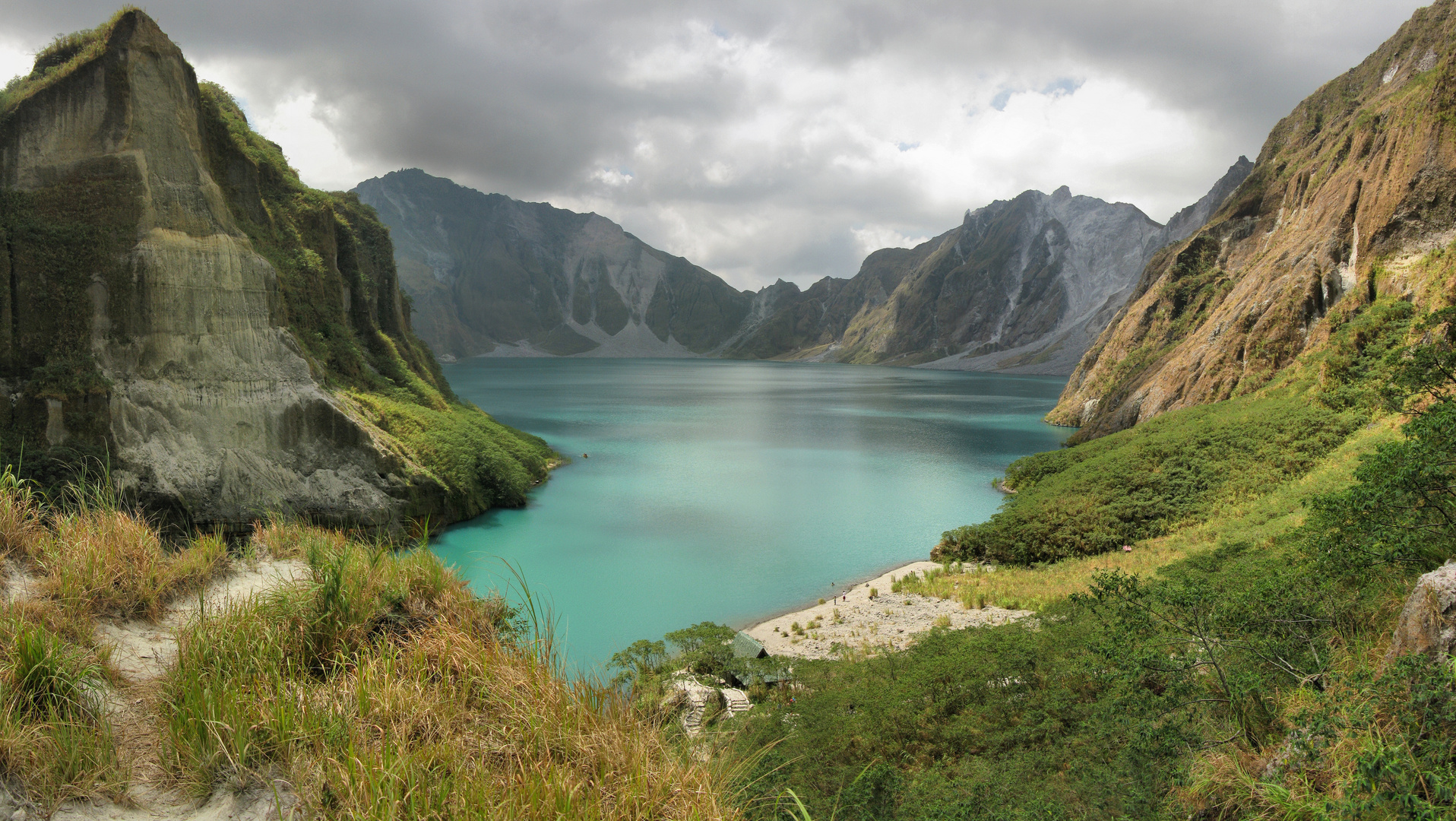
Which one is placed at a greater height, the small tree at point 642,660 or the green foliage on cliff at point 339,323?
the green foliage on cliff at point 339,323

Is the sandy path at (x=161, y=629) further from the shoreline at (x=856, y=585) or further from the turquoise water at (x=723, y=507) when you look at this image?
the shoreline at (x=856, y=585)

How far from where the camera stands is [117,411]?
1978 cm

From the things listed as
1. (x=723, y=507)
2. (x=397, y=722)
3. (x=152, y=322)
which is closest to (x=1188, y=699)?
(x=397, y=722)

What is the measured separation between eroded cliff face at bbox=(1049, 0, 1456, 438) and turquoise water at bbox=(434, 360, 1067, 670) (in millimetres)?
9181

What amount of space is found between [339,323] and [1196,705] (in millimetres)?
31271

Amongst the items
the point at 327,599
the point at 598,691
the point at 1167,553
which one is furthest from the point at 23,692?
the point at 1167,553

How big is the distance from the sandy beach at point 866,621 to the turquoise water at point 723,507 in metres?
1.27

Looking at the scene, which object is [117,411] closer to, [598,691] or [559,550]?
[559,550]

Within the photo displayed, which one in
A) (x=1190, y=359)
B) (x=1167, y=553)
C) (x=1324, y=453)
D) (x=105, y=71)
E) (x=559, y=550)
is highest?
(x=105, y=71)

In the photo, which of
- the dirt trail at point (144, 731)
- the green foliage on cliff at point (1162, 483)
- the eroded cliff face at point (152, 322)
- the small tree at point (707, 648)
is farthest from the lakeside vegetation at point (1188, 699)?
the eroded cliff face at point (152, 322)

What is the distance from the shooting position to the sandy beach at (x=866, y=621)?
48.2ft

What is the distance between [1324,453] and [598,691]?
71.3 feet

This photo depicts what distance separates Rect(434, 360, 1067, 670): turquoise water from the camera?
19891mm

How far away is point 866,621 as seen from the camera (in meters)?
16.4
